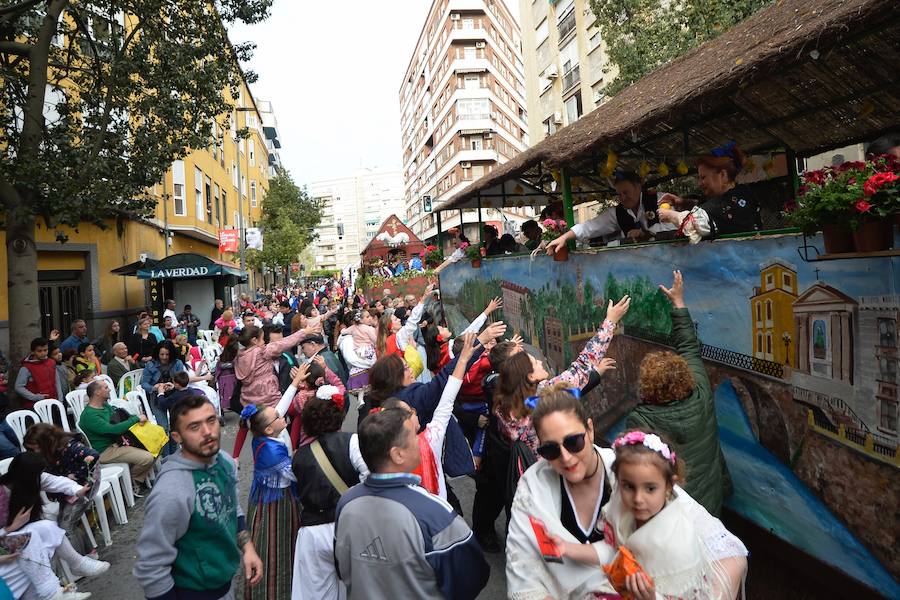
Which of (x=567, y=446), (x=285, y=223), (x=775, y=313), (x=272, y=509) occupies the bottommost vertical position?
(x=272, y=509)

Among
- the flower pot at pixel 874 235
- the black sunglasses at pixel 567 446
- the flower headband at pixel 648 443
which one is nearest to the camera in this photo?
the flower headband at pixel 648 443

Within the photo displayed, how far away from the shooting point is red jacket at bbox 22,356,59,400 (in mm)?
8688

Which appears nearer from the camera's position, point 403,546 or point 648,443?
point 648,443

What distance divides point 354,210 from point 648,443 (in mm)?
155956

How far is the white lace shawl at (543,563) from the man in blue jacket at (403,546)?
0.58 feet

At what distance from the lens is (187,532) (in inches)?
115

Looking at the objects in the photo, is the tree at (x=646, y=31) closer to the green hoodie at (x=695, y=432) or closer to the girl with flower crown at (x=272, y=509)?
the green hoodie at (x=695, y=432)

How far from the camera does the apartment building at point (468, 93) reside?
47.5 metres

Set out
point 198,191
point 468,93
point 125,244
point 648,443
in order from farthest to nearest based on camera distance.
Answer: point 468,93, point 198,191, point 125,244, point 648,443

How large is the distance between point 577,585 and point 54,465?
497 cm

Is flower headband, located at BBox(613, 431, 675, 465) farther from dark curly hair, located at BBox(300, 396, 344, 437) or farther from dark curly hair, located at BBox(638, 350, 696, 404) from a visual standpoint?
dark curly hair, located at BBox(300, 396, 344, 437)

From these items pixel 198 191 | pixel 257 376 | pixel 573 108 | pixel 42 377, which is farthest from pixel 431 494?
pixel 198 191

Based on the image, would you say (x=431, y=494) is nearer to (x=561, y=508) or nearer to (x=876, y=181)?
(x=561, y=508)

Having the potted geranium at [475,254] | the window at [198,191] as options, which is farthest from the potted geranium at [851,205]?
the window at [198,191]
